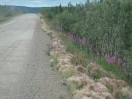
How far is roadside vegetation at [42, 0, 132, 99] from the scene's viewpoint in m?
9.06

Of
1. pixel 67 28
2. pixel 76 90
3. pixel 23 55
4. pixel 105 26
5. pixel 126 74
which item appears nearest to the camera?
pixel 76 90

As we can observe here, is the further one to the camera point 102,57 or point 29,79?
point 102,57

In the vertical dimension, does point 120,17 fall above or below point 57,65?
above

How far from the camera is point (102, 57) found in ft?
57.2

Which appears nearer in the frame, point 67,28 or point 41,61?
point 41,61

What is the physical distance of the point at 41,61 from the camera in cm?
1524

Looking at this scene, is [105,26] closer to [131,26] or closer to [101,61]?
[131,26]

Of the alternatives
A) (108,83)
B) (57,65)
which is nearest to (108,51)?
(57,65)

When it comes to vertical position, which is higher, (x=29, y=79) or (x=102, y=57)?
(x=29, y=79)

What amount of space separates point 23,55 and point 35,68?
3820 mm

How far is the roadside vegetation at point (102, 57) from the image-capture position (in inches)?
357

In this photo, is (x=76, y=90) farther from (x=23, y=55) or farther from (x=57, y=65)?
(x=23, y=55)

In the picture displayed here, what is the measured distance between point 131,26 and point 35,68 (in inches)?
293

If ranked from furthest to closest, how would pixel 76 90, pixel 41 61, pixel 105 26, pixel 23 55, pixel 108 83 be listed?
pixel 105 26, pixel 23 55, pixel 41 61, pixel 108 83, pixel 76 90
